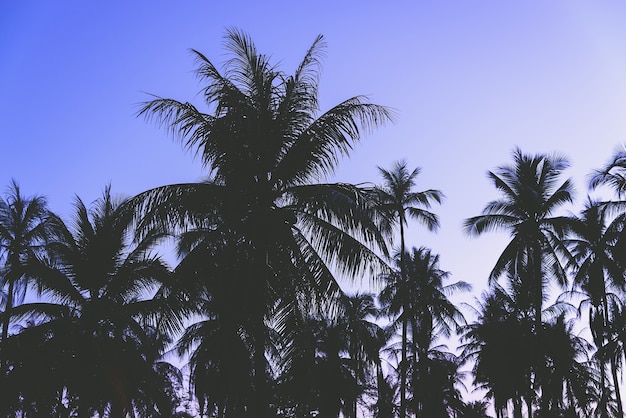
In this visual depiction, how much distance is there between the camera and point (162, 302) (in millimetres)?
14953

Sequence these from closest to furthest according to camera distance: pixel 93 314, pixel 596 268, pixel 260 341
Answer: pixel 260 341 < pixel 93 314 < pixel 596 268

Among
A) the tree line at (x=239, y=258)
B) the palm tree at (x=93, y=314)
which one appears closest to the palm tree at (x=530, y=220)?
the tree line at (x=239, y=258)

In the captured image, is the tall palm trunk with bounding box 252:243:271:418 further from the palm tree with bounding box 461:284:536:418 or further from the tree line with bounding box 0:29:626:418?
the palm tree with bounding box 461:284:536:418

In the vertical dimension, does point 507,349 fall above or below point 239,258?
above

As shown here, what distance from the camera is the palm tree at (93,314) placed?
20125 millimetres

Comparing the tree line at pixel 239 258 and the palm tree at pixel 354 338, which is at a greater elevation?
the palm tree at pixel 354 338

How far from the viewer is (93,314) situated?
20.4 meters

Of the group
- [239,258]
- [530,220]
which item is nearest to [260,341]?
[239,258]

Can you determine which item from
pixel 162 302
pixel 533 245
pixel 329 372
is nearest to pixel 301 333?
pixel 162 302

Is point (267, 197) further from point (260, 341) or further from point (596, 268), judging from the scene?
point (596, 268)

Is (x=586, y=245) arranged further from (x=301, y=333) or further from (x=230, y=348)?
(x=301, y=333)

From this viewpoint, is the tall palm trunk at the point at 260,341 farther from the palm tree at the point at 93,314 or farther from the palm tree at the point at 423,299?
the palm tree at the point at 423,299

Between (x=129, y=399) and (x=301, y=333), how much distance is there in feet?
25.9

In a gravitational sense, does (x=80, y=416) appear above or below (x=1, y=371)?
below
